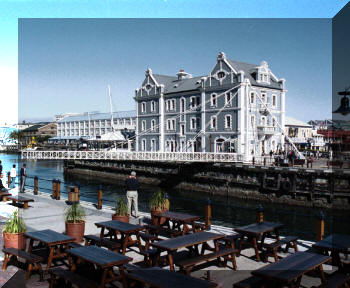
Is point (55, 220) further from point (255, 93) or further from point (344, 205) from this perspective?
point (255, 93)

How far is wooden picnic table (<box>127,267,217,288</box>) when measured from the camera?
4977 mm

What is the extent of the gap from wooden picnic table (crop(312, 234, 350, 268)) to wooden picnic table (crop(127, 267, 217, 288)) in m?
3.09

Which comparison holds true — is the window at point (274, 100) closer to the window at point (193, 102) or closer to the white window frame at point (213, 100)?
the white window frame at point (213, 100)

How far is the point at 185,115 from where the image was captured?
51.1m

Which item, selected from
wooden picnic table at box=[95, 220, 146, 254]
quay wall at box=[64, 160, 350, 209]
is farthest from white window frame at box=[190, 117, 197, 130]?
wooden picnic table at box=[95, 220, 146, 254]

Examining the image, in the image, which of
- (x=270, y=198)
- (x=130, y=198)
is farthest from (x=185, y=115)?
(x=130, y=198)

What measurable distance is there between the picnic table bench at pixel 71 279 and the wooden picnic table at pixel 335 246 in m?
4.22

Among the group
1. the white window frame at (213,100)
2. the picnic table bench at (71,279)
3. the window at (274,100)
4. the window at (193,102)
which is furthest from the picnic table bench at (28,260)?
the window at (274,100)

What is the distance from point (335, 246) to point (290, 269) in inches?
76.2

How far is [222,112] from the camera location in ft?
150

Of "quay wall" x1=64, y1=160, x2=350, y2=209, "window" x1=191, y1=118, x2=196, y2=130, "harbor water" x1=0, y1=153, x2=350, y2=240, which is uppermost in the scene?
"window" x1=191, y1=118, x2=196, y2=130

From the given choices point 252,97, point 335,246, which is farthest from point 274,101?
point 335,246

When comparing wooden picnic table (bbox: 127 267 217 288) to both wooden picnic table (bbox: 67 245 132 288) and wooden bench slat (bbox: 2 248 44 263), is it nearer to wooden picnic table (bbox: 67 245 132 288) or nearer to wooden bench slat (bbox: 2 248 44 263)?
wooden picnic table (bbox: 67 245 132 288)

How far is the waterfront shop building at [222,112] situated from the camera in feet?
144
